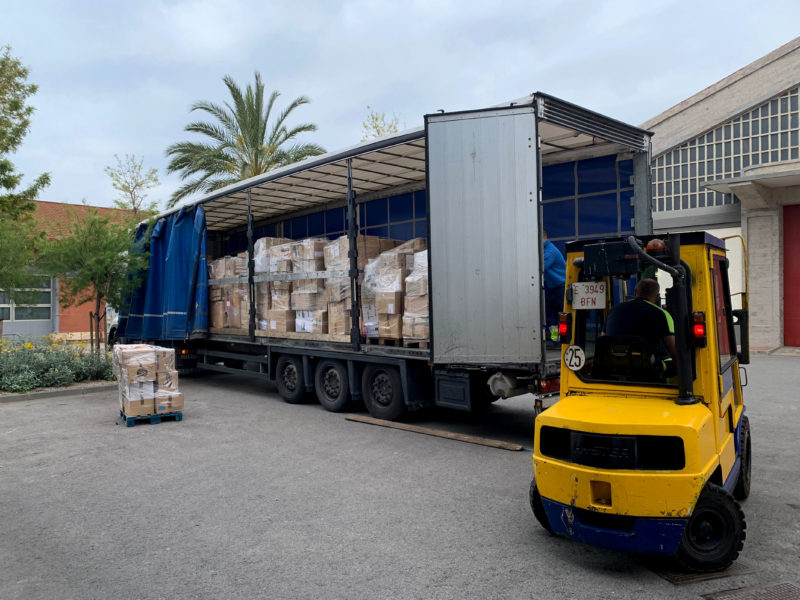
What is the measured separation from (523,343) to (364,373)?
9.91 feet

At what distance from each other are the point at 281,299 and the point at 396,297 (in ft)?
9.83

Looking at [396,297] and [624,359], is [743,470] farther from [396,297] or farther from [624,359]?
[396,297]

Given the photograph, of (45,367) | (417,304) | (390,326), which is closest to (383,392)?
(390,326)

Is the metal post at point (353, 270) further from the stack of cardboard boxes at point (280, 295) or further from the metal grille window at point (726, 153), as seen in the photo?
the metal grille window at point (726, 153)

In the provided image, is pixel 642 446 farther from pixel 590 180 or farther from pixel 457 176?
pixel 590 180

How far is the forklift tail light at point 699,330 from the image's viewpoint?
3746mm

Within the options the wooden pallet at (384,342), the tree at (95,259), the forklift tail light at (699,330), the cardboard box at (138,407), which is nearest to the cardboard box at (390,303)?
the wooden pallet at (384,342)

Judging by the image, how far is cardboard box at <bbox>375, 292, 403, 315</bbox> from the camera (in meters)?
8.32

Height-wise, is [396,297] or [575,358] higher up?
[396,297]

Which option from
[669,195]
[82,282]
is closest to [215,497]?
[82,282]

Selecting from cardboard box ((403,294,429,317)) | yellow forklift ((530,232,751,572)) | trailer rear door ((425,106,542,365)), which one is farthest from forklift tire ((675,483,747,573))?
cardboard box ((403,294,429,317))

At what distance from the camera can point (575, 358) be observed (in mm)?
4262

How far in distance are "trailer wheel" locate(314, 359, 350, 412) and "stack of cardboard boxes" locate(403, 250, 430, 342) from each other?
1660 millimetres

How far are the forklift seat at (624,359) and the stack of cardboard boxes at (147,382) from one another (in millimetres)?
6647
